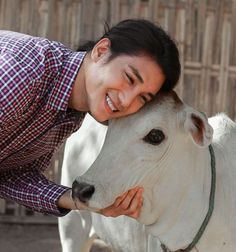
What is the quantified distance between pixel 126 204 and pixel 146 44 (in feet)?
1.73

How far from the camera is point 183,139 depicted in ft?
8.25

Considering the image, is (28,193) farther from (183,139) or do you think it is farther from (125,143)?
(183,139)

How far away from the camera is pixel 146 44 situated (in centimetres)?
224

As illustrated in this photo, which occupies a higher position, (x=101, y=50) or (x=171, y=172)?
(x=101, y=50)

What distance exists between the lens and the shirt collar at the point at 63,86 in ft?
7.34

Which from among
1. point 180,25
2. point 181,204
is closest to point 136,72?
point 181,204

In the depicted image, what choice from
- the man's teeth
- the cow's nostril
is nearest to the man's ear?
the man's teeth

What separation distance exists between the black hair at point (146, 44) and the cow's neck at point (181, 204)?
352 millimetres

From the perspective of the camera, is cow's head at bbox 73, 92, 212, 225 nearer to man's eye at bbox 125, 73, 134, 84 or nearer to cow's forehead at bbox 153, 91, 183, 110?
cow's forehead at bbox 153, 91, 183, 110

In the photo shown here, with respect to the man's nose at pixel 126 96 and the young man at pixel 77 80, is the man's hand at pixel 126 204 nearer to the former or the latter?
the young man at pixel 77 80

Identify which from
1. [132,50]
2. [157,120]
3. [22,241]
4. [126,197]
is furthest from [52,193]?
[22,241]

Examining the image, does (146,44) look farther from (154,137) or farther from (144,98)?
(154,137)

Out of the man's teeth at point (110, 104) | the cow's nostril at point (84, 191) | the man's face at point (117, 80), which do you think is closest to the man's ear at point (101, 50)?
the man's face at point (117, 80)

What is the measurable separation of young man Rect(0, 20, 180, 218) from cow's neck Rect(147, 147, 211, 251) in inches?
5.6
